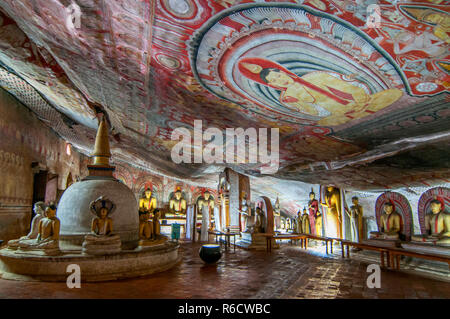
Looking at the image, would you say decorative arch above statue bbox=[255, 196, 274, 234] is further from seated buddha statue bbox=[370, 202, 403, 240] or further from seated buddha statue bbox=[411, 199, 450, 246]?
seated buddha statue bbox=[411, 199, 450, 246]

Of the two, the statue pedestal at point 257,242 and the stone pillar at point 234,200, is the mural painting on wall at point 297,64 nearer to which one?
the statue pedestal at point 257,242

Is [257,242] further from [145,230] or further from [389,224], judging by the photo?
[145,230]

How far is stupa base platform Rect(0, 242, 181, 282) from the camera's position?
5.30 metres

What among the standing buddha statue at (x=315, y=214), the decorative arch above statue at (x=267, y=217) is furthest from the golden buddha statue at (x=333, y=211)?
the decorative arch above statue at (x=267, y=217)

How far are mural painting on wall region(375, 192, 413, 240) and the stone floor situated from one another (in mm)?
2011

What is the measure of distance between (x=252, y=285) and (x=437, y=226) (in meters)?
5.21

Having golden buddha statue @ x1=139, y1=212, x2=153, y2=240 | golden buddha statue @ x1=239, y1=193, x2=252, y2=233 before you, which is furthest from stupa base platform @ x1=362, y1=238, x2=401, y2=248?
golden buddha statue @ x1=139, y1=212, x2=153, y2=240

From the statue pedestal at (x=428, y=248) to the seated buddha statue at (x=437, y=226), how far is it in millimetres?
160

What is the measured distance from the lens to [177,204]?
942 inches

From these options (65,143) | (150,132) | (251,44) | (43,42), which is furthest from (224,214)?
(251,44)

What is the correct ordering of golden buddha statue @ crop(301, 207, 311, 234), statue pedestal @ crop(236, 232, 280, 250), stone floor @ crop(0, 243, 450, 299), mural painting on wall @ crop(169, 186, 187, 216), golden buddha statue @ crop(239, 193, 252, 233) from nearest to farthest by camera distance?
stone floor @ crop(0, 243, 450, 299), statue pedestal @ crop(236, 232, 280, 250), golden buddha statue @ crop(301, 207, 311, 234), golden buddha statue @ crop(239, 193, 252, 233), mural painting on wall @ crop(169, 186, 187, 216)

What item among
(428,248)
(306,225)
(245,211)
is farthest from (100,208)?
(306,225)

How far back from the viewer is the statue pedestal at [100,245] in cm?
573
